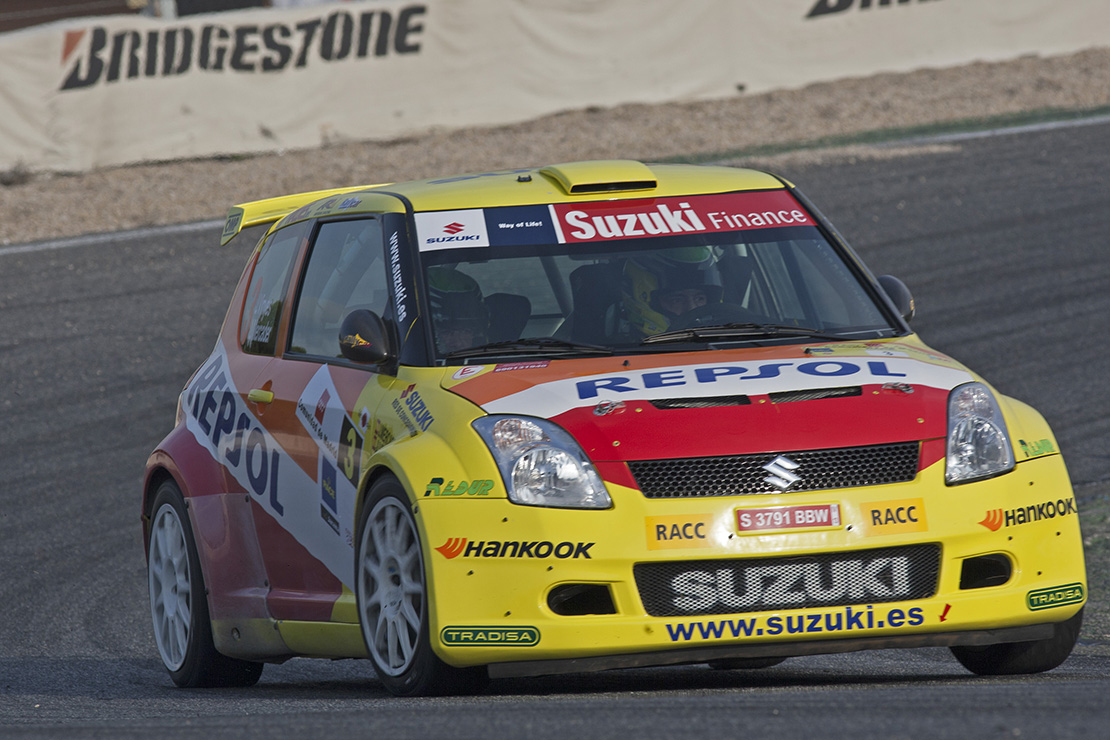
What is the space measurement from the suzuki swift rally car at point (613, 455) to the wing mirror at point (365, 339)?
1cm

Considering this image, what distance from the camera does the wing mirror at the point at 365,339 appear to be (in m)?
6.02

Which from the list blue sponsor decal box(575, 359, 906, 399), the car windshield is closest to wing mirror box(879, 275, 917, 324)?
the car windshield

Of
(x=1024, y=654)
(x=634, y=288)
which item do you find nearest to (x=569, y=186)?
(x=634, y=288)

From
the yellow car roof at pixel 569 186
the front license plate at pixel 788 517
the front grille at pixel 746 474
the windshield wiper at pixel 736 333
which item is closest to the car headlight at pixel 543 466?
the front grille at pixel 746 474

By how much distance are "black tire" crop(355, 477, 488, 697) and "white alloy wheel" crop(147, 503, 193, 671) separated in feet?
5.58

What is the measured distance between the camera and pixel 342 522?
6105mm

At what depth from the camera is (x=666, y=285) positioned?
20.9 ft

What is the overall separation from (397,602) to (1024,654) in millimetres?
2067

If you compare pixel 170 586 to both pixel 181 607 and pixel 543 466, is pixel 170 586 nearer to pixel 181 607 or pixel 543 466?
pixel 181 607

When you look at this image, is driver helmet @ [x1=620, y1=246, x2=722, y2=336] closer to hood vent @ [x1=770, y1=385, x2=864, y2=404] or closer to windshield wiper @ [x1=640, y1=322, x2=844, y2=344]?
windshield wiper @ [x1=640, y1=322, x2=844, y2=344]

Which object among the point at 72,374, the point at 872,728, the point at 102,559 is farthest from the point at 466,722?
the point at 72,374

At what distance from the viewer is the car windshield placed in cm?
615

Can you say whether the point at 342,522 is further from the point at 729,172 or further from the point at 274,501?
the point at 729,172

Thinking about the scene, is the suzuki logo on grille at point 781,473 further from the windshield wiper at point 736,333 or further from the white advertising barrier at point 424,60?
the white advertising barrier at point 424,60
